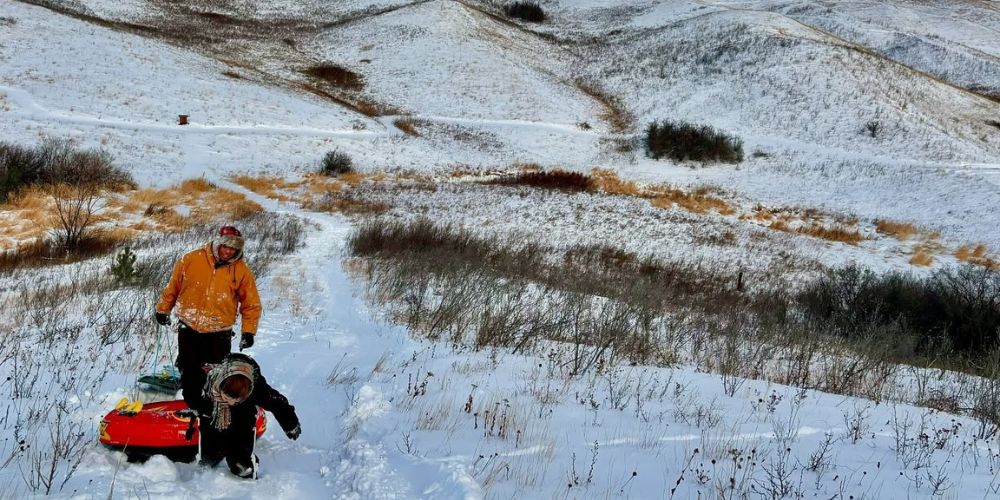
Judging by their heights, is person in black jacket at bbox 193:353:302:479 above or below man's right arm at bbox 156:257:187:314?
below

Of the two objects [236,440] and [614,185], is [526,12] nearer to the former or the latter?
[614,185]

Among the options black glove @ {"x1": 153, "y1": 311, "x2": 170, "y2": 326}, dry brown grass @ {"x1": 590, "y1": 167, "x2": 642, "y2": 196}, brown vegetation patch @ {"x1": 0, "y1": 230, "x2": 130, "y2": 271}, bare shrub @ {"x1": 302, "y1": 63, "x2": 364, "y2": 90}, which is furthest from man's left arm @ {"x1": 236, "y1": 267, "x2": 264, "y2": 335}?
Answer: bare shrub @ {"x1": 302, "y1": 63, "x2": 364, "y2": 90}

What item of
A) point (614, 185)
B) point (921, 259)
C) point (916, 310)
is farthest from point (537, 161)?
point (916, 310)

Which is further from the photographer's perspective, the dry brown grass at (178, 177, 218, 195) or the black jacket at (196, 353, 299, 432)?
the dry brown grass at (178, 177, 218, 195)

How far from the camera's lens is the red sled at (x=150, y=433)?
3467mm

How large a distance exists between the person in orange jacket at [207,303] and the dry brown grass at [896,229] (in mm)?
23261

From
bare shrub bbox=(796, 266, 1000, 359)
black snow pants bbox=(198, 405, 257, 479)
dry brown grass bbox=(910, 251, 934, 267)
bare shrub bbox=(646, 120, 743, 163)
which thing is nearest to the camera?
black snow pants bbox=(198, 405, 257, 479)

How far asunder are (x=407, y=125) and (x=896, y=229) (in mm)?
26648

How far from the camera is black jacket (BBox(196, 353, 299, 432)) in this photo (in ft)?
11.7

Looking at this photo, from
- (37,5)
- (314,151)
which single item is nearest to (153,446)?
(314,151)

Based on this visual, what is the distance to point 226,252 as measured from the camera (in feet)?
13.4

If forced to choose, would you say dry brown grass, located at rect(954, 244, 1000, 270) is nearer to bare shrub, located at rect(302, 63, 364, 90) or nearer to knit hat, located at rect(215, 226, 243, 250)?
knit hat, located at rect(215, 226, 243, 250)

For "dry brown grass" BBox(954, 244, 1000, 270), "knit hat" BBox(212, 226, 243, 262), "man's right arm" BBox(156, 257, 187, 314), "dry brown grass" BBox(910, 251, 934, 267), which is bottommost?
"dry brown grass" BBox(910, 251, 934, 267)

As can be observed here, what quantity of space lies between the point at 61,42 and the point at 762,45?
4831 cm
